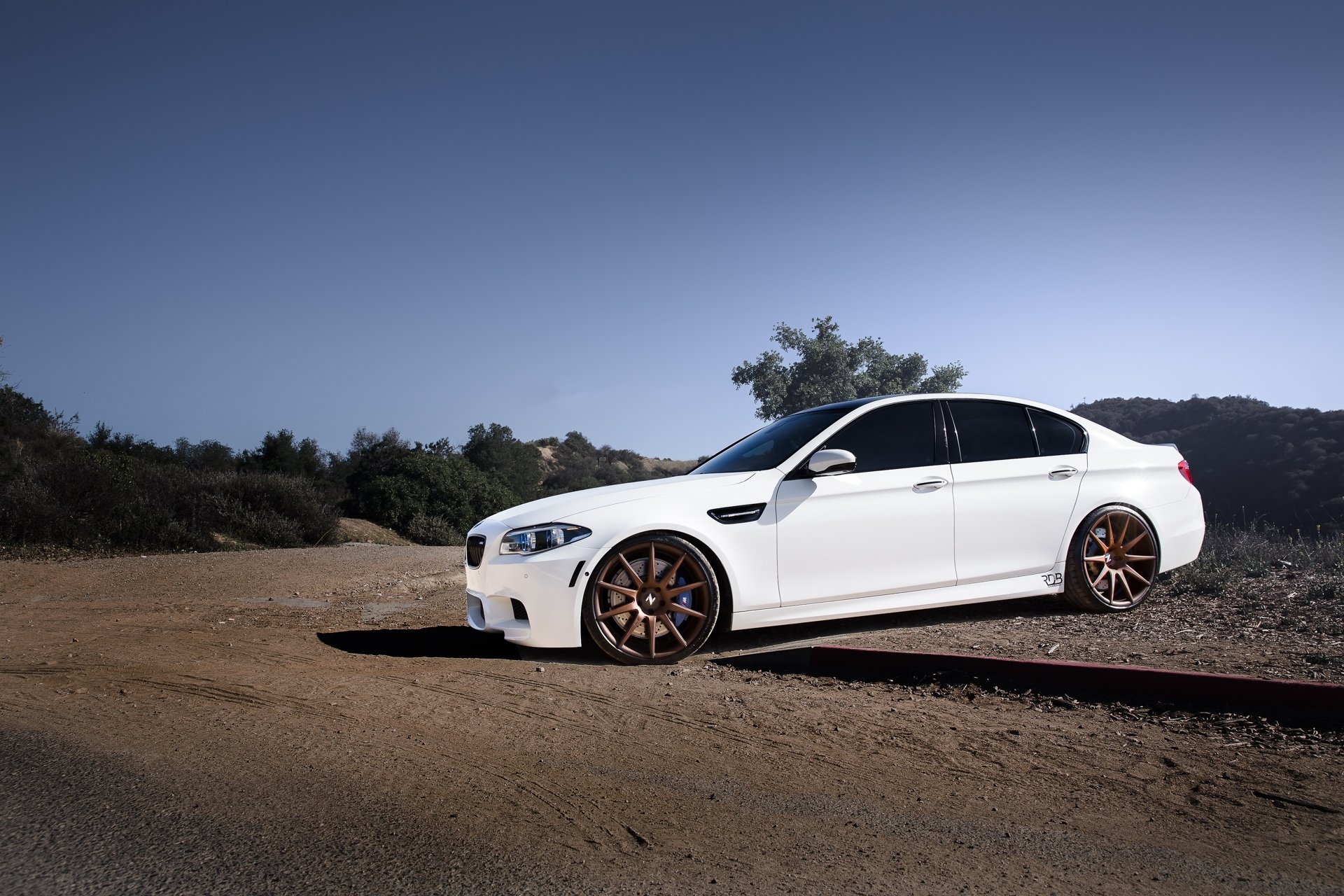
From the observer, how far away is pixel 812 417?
6.24 m

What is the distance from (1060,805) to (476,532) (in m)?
3.79

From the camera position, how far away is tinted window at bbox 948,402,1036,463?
19.9 feet

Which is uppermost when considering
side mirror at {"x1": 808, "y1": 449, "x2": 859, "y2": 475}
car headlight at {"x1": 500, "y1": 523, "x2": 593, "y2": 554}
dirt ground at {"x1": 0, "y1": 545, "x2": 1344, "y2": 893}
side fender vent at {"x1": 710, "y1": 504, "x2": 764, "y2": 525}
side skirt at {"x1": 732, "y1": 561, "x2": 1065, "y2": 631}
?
side mirror at {"x1": 808, "y1": 449, "x2": 859, "y2": 475}

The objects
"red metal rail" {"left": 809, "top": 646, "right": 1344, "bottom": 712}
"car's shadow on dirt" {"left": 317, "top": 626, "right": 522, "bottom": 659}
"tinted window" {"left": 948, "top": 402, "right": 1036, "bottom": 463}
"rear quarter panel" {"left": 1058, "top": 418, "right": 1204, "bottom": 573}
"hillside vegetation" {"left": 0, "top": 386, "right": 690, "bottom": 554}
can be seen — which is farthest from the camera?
"hillside vegetation" {"left": 0, "top": 386, "right": 690, "bottom": 554}

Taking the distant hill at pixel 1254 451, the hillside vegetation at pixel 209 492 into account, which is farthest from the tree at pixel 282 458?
the distant hill at pixel 1254 451

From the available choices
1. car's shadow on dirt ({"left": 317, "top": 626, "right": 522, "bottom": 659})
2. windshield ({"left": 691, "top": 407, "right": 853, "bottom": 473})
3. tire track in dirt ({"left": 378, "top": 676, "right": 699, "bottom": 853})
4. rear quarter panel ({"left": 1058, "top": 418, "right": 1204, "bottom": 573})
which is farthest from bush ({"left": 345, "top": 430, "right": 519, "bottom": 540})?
tire track in dirt ({"left": 378, "top": 676, "right": 699, "bottom": 853})

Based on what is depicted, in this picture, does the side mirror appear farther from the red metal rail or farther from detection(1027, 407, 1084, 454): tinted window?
detection(1027, 407, 1084, 454): tinted window

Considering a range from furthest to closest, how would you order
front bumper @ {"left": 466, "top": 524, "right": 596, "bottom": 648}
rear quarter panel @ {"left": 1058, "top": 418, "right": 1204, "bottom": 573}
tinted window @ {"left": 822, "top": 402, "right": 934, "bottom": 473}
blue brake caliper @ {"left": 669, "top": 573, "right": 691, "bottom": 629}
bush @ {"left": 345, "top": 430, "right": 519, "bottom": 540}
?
bush @ {"left": 345, "top": 430, "right": 519, "bottom": 540}
rear quarter panel @ {"left": 1058, "top": 418, "right": 1204, "bottom": 573}
tinted window @ {"left": 822, "top": 402, "right": 934, "bottom": 473}
blue brake caliper @ {"left": 669, "top": 573, "right": 691, "bottom": 629}
front bumper @ {"left": 466, "top": 524, "right": 596, "bottom": 648}

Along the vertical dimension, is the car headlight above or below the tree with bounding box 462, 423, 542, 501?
below

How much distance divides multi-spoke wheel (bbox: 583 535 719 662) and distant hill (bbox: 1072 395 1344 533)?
881 inches

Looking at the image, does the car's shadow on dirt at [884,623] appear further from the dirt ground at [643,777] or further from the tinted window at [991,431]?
the tinted window at [991,431]

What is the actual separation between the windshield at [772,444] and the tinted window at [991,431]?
820mm

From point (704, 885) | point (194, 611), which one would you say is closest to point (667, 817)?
point (704, 885)

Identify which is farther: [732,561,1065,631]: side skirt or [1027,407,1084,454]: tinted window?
[1027,407,1084,454]: tinted window
